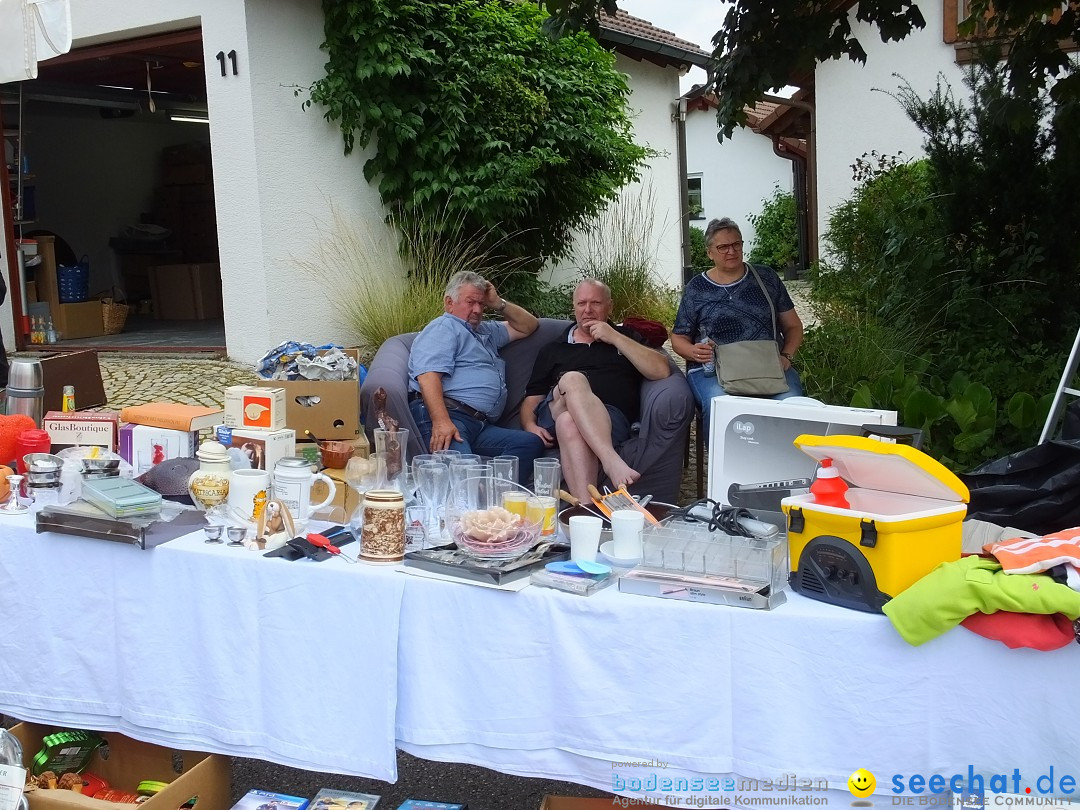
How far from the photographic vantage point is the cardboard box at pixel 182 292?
10586 millimetres

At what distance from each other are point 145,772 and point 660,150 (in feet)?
36.3

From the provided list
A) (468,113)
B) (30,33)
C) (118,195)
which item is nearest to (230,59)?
(468,113)

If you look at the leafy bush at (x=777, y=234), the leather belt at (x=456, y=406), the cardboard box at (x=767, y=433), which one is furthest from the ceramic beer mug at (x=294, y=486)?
the leafy bush at (x=777, y=234)

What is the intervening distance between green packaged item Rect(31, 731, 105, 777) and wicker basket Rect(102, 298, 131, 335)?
7314 millimetres

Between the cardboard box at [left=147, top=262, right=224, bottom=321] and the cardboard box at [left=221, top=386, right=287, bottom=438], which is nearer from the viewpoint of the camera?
the cardboard box at [left=221, top=386, right=287, bottom=438]

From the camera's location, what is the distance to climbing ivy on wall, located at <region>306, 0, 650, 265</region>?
278 inches

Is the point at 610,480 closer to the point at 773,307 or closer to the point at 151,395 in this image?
the point at 773,307

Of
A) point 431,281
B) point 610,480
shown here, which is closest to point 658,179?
point 431,281

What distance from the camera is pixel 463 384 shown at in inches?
164

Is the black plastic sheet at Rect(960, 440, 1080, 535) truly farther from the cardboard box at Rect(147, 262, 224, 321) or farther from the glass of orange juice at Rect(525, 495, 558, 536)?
the cardboard box at Rect(147, 262, 224, 321)

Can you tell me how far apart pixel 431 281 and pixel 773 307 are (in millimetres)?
3283

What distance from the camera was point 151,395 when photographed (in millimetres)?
6250

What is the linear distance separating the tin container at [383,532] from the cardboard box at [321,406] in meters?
1.34

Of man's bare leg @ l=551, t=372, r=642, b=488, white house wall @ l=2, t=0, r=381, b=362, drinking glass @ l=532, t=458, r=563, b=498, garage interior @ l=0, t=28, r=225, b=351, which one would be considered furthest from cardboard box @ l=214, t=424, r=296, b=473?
garage interior @ l=0, t=28, r=225, b=351
